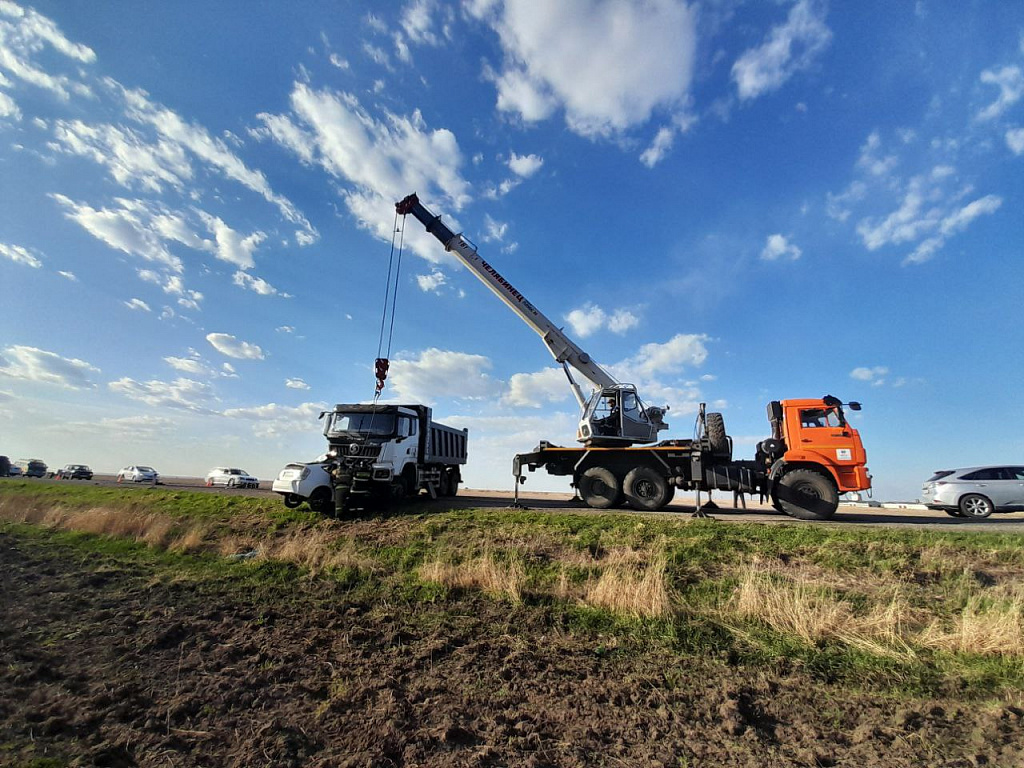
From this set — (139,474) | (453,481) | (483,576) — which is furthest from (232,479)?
(483,576)

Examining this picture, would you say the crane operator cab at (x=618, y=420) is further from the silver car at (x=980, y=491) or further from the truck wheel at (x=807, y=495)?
the silver car at (x=980, y=491)

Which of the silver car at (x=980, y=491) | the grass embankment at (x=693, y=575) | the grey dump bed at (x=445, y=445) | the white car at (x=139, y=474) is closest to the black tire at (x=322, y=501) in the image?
the grass embankment at (x=693, y=575)

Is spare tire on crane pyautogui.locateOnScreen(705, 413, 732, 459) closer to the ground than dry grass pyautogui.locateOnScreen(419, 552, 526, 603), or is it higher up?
higher up

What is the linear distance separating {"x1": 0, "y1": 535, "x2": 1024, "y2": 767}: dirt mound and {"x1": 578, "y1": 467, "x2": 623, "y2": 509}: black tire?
944 centimetres

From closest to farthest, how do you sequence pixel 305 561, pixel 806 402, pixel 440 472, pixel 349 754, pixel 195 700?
pixel 349 754 → pixel 195 700 → pixel 305 561 → pixel 806 402 → pixel 440 472

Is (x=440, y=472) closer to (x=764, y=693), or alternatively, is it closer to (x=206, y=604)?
(x=206, y=604)

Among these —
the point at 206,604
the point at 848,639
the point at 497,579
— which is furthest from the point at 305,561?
the point at 848,639

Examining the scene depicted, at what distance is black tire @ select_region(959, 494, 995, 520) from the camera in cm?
1374

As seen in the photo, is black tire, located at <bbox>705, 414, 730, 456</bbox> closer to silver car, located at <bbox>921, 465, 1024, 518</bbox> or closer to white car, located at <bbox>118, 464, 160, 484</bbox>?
silver car, located at <bbox>921, 465, 1024, 518</bbox>

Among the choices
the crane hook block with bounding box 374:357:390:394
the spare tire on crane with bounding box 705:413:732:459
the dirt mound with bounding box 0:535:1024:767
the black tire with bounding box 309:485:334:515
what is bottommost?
the dirt mound with bounding box 0:535:1024:767

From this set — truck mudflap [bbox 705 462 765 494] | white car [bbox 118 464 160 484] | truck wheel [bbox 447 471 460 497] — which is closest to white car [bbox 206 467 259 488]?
white car [bbox 118 464 160 484]

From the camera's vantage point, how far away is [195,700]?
3.96 m

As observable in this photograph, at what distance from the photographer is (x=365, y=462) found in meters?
14.3

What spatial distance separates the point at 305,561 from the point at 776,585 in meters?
8.30
